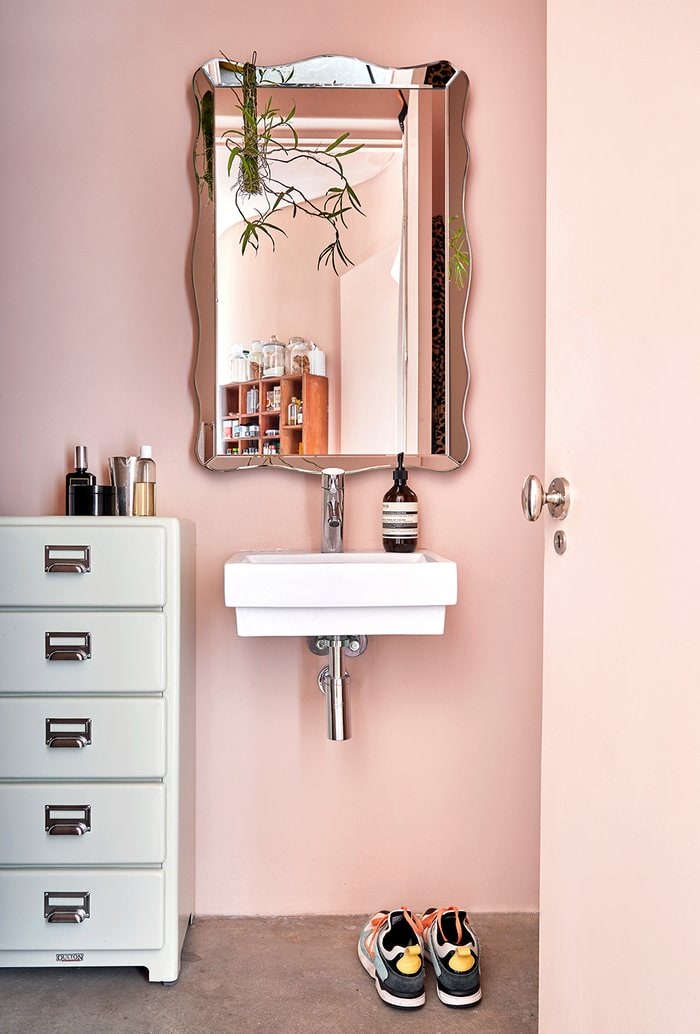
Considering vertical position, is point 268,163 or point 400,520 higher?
point 268,163

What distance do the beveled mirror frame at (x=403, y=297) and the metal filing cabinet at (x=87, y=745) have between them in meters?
0.44

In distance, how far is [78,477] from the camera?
1921 millimetres

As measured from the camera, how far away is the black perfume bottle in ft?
6.22

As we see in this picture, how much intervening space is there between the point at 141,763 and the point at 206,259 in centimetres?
115

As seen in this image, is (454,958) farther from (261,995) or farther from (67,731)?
(67,731)

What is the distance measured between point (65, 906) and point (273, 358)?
1.25m

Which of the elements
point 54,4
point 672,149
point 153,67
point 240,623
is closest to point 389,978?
point 240,623

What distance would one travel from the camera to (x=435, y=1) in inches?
82.5

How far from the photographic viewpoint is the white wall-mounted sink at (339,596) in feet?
5.47

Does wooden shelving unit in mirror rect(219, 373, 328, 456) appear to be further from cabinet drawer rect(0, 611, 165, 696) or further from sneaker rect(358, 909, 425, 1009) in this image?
sneaker rect(358, 909, 425, 1009)

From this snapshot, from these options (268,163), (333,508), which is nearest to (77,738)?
(333,508)

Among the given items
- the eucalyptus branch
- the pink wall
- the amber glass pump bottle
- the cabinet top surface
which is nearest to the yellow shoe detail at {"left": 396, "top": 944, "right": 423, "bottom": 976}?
the pink wall

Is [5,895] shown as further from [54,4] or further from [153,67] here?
[54,4]

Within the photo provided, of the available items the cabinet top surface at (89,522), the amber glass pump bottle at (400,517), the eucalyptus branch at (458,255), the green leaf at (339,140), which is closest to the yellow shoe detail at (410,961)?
the amber glass pump bottle at (400,517)
